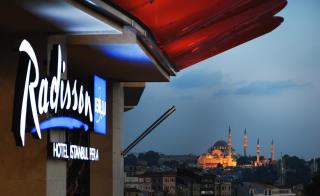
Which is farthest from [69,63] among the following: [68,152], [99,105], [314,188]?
[314,188]

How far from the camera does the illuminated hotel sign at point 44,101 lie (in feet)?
41.7

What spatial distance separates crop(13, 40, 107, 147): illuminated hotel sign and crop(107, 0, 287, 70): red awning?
185 centimetres

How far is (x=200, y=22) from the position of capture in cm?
2011

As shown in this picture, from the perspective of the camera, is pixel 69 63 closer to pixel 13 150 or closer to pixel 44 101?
pixel 13 150

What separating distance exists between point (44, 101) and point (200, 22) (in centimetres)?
724

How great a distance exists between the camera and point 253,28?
26.0 meters

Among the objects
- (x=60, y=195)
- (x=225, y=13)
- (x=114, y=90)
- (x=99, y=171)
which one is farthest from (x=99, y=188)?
(x=60, y=195)

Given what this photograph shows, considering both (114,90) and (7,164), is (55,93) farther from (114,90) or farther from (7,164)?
(114,90)

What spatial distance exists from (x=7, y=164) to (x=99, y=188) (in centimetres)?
955

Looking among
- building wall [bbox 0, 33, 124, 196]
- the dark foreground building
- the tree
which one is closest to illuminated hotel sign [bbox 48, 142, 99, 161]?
the dark foreground building

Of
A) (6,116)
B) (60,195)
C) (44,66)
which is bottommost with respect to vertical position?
(60,195)

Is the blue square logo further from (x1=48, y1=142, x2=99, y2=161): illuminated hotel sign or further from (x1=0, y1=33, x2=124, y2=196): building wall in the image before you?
(x1=0, y1=33, x2=124, y2=196): building wall

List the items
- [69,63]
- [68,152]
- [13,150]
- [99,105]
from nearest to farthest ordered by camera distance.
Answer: [13,150]
[68,152]
[69,63]
[99,105]

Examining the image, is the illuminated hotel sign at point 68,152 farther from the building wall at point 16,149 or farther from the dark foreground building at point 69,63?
the building wall at point 16,149
